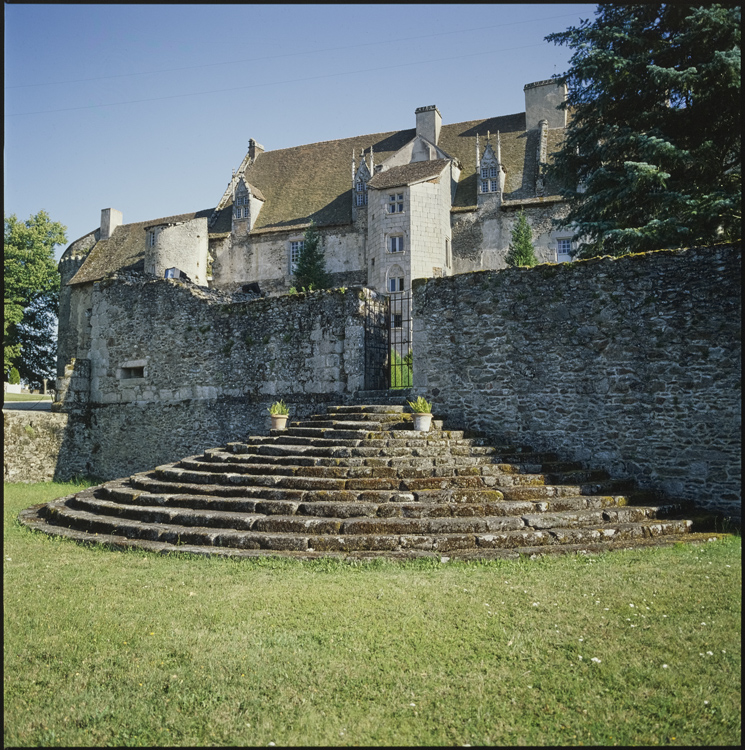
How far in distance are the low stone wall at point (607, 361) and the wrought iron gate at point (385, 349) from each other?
1546 mm

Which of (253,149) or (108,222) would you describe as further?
(108,222)

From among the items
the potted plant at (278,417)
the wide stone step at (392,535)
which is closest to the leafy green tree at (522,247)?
the potted plant at (278,417)

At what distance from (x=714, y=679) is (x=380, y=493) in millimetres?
4899

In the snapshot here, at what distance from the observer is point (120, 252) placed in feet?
117

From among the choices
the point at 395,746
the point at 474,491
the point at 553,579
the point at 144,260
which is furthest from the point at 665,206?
the point at 144,260

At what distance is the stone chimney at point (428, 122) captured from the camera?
1275 inches

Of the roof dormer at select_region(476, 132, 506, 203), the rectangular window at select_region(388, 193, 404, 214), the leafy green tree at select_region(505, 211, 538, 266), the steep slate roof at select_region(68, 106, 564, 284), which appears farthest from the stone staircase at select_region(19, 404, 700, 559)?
the steep slate roof at select_region(68, 106, 564, 284)

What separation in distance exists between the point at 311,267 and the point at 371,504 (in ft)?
71.2

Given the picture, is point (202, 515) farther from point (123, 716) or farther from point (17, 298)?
point (17, 298)

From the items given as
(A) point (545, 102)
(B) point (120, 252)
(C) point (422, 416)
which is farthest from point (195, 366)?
(B) point (120, 252)

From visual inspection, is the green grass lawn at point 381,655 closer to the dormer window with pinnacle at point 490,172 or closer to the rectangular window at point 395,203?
the rectangular window at point 395,203

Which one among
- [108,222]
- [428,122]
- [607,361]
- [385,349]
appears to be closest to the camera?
[607,361]

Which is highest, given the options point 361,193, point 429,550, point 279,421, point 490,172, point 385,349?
point 490,172

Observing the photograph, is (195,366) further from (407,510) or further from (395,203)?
(395,203)
